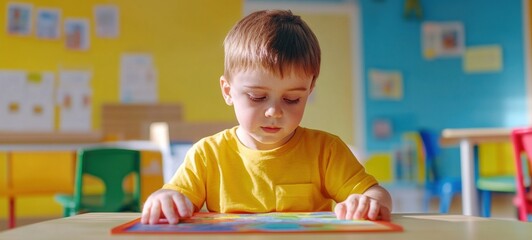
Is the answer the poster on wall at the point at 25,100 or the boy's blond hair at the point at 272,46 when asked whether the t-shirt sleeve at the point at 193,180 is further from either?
the poster on wall at the point at 25,100

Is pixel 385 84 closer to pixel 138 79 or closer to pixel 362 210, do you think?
pixel 138 79

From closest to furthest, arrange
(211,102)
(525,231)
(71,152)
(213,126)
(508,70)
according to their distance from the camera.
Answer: (525,231) → (213,126) → (71,152) → (211,102) → (508,70)

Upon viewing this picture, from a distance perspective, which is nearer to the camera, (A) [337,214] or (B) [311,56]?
(A) [337,214]

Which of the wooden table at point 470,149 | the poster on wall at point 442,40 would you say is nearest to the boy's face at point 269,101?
the wooden table at point 470,149

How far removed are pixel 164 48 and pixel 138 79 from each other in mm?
323

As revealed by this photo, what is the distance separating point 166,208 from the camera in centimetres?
73

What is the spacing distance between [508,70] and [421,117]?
84cm

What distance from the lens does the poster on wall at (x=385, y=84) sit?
5.89 metres

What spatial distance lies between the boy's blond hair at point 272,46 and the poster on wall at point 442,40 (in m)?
5.16

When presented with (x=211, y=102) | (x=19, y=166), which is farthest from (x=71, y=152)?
(x=211, y=102)

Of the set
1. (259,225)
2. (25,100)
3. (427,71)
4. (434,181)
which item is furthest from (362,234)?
(427,71)

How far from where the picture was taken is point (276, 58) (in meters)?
0.91

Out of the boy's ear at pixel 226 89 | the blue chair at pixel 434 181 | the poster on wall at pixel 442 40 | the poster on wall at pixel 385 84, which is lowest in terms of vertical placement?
the blue chair at pixel 434 181

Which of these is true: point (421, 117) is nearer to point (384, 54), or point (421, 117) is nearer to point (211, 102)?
point (384, 54)
